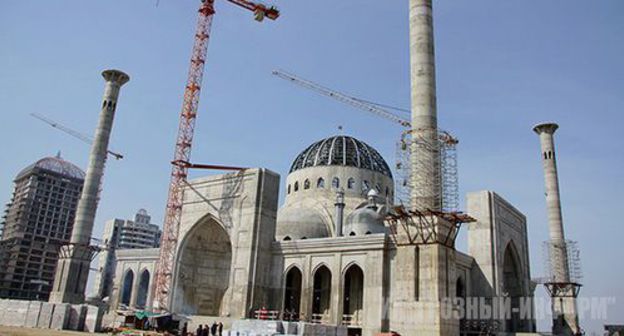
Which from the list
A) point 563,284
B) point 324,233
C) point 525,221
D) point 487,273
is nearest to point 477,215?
point 487,273

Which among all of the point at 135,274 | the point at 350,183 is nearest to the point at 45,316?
the point at 135,274

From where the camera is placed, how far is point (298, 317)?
123 ft

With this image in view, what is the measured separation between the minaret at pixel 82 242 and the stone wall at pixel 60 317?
16841 millimetres

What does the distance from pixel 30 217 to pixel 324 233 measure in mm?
70524

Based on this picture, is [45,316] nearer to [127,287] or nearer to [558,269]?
[127,287]

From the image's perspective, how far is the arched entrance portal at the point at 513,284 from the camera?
136 ft

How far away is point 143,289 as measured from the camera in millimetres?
49125

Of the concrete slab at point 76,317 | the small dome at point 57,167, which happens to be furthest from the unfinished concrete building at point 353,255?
the small dome at point 57,167

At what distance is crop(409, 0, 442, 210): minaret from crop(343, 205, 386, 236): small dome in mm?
14517

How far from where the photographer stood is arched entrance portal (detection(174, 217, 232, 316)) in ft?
137

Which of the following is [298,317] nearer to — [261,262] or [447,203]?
[261,262]

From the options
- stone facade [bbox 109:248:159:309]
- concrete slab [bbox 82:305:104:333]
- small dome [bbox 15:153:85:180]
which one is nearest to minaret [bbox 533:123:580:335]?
stone facade [bbox 109:248:159:309]

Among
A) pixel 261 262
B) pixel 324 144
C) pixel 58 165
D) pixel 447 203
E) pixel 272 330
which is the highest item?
pixel 58 165

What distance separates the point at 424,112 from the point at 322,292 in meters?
17.0
